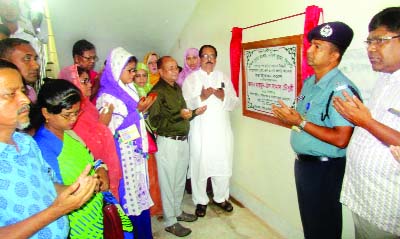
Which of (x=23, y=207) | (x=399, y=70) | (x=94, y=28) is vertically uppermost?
(x=94, y=28)

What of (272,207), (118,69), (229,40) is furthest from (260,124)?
(118,69)

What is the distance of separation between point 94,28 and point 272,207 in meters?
3.54

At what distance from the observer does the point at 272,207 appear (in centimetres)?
264

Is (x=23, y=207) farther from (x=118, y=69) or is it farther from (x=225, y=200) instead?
(x=225, y=200)

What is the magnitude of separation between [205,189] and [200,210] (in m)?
0.23

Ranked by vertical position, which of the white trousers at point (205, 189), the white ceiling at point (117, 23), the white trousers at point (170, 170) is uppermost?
the white ceiling at point (117, 23)

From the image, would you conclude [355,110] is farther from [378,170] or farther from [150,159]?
[150,159]

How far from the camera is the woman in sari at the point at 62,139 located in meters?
1.26

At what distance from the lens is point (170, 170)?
2.53 metres

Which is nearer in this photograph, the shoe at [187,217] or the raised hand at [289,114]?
the raised hand at [289,114]

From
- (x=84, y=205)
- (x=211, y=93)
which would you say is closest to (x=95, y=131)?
(x=84, y=205)

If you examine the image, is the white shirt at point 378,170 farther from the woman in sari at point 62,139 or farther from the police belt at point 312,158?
the woman in sari at point 62,139

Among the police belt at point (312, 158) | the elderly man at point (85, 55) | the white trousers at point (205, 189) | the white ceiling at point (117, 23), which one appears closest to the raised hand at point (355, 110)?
the police belt at point (312, 158)

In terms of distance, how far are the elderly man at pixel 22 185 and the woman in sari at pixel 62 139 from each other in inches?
8.9
